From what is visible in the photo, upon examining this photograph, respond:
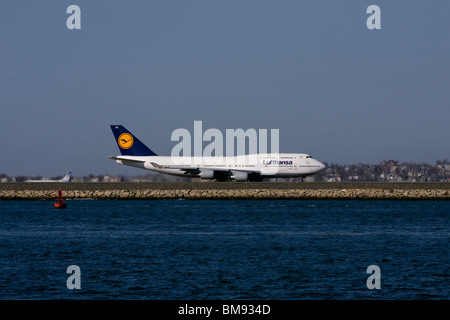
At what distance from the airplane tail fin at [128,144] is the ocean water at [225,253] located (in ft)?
155

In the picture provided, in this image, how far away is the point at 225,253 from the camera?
33.4m

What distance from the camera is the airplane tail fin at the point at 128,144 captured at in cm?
10831

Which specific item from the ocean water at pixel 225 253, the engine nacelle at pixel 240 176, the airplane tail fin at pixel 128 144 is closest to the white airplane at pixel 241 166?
the engine nacelle at pixel 240 176

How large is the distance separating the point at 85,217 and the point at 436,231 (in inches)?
1133

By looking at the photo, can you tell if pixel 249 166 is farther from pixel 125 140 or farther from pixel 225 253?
pixel 225 253

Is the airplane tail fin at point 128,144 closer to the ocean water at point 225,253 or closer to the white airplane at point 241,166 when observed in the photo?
the white airplane at point 241,166

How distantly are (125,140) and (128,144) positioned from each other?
1035mm

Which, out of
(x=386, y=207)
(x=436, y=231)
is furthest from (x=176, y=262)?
(x=386, y=207)

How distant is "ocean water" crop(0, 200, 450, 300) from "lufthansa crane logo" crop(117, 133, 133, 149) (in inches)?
1923

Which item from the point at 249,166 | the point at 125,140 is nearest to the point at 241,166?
the point at 249,166

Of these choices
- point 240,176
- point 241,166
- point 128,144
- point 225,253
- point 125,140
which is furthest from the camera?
point 125,140
